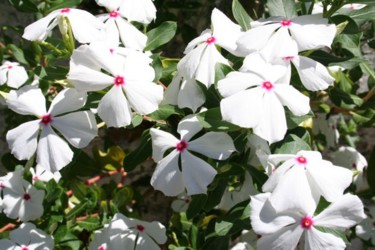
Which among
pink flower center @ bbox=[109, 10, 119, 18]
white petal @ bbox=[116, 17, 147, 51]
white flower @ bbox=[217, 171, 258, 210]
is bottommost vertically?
white flower @ bbox=[217, 171, 258, 210]

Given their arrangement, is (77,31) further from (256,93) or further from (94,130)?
(256,93)

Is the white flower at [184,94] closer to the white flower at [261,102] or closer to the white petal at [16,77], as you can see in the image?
the white flower at [261,102]

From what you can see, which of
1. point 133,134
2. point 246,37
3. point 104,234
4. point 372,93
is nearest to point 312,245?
point 246,37

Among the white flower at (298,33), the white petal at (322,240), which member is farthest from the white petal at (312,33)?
the white petal at (322,240)

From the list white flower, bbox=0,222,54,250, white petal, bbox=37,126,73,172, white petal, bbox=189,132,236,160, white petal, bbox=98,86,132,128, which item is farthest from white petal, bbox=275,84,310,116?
white flower, bbox=0,222,54,250

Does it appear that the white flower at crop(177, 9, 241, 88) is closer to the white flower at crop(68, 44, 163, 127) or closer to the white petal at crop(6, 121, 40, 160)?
the white flower at crop(68, 44, 163, 127)
